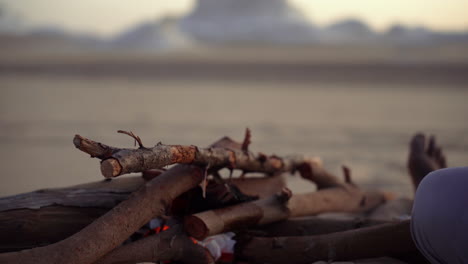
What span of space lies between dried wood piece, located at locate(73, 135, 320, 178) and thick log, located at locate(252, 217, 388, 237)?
0.36 metres

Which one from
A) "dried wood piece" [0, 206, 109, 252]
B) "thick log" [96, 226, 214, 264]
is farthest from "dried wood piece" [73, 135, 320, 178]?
"dried wood piece" [0, 206, 109, 252]

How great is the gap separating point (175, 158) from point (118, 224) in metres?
0.37

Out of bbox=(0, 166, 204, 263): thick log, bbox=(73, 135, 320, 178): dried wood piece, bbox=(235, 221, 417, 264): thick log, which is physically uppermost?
bbox=(73, 135, 320, 178): dried wood piece

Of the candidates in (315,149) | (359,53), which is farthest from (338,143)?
(359,53)

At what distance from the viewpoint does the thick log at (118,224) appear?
207cm

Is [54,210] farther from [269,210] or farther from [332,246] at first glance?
[332,246]

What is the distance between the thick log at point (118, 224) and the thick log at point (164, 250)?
7cm

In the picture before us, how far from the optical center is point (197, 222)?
2488 millimetres

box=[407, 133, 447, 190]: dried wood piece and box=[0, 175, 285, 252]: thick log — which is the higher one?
box=[0, 175, 285, 252]: thick log

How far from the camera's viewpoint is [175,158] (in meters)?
2.34

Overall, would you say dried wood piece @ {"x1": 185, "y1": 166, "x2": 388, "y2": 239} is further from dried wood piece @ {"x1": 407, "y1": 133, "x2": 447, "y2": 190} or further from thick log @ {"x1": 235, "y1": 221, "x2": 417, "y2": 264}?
dried wood piece @ {"x1": 407, "y1": 133, "x2": 447, "y2": 190}

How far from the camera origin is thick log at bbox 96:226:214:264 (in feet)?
7.65

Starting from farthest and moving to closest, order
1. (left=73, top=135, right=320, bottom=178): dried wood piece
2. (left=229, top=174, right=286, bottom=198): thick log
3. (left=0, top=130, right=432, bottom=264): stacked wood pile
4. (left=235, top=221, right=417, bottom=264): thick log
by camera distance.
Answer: (left=229, top=174, right=286, bottom=198): thick log
(left=235, top=221, right=417, bottom=264): thick log
(left=0, top=130, right=432, bottom=264): stacked wood pile
(left=73, top=135, right=320, bottom=178): dried wood piece

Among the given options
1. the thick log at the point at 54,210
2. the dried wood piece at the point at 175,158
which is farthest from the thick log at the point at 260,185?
the thick log at the point at 54,210
